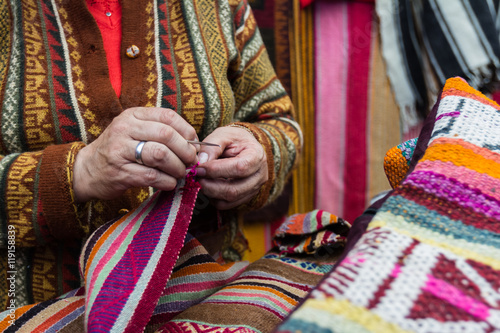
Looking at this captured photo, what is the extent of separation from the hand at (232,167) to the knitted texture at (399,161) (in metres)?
0.28

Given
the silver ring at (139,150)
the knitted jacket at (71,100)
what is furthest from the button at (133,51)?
the silver ring at (139,150)

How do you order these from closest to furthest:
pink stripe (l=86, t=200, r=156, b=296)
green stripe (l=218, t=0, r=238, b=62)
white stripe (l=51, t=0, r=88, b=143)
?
pink stripe (l=86, t=200, r=156, b=296)
white stripe (l=51, t=0, r=88, b=143)
green stripe (l=218, t=0, r=238, b=62)

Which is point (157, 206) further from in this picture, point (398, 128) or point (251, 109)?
point (398, 128)

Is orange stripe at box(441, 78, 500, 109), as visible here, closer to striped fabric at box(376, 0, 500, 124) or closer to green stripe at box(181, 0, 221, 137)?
green stripe at box(181, 0, 221, 137)

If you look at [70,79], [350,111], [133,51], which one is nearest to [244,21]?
[133,51]

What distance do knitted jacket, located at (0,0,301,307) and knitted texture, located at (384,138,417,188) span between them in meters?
0.35

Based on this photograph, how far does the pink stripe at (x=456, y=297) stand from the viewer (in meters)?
0.31

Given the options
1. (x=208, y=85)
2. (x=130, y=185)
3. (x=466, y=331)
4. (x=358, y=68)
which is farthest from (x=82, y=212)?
(x=358, y=68)

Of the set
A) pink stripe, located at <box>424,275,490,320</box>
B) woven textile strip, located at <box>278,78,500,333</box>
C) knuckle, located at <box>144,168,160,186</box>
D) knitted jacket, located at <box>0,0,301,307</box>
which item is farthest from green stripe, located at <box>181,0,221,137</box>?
pink stripe, located at <box>424,275,490,320</box>

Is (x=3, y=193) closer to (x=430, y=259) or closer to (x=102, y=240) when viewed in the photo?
(x=102, y=240)

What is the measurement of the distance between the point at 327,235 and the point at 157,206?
13.0 inches

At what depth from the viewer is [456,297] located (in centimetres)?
32

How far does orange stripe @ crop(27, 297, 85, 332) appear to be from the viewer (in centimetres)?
58

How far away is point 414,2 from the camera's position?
1308 mm
